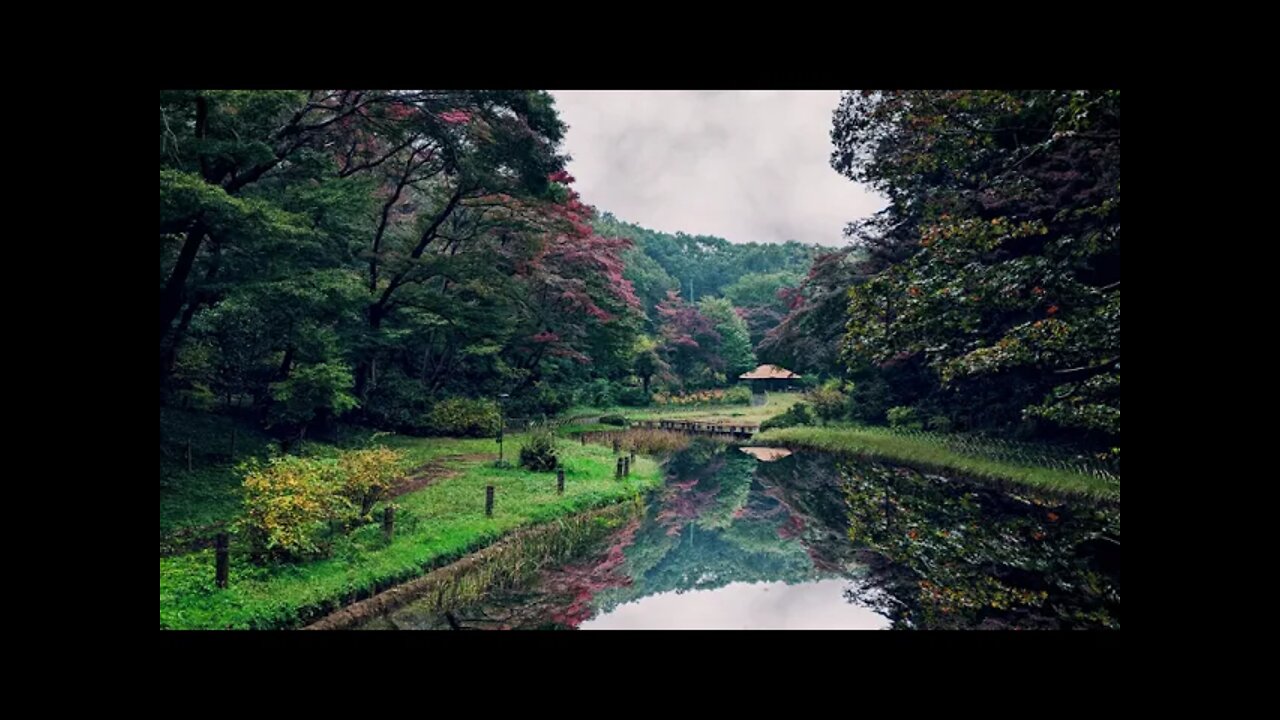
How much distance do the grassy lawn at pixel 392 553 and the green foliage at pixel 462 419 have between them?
3.94 metres

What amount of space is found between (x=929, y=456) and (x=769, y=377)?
19.9 meters

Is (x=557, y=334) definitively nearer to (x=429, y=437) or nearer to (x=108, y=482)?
(x=429, y=437)

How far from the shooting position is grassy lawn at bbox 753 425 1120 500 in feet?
37.7

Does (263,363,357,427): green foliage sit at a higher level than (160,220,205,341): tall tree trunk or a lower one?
lower

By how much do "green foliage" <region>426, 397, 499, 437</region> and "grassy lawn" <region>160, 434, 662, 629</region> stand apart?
3.94 meters

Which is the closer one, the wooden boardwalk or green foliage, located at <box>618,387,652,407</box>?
the wooden boardwalk

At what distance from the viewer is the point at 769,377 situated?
3612 cm

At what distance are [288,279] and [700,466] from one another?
1157 cm

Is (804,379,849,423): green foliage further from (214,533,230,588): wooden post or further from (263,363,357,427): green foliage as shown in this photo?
(214,533,230,588): wooden post

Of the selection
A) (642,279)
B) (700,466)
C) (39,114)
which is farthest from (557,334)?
(39,114)

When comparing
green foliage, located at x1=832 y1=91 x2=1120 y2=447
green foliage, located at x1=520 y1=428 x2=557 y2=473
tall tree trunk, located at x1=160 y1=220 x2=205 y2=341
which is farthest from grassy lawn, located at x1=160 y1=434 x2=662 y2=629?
green foliage, located at x1=832 y1=91 x2=1120 y2=447

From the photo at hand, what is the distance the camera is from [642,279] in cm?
4050

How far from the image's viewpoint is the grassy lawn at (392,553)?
18.4ft

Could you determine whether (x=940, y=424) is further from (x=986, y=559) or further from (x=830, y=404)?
(x=986, y=559)
